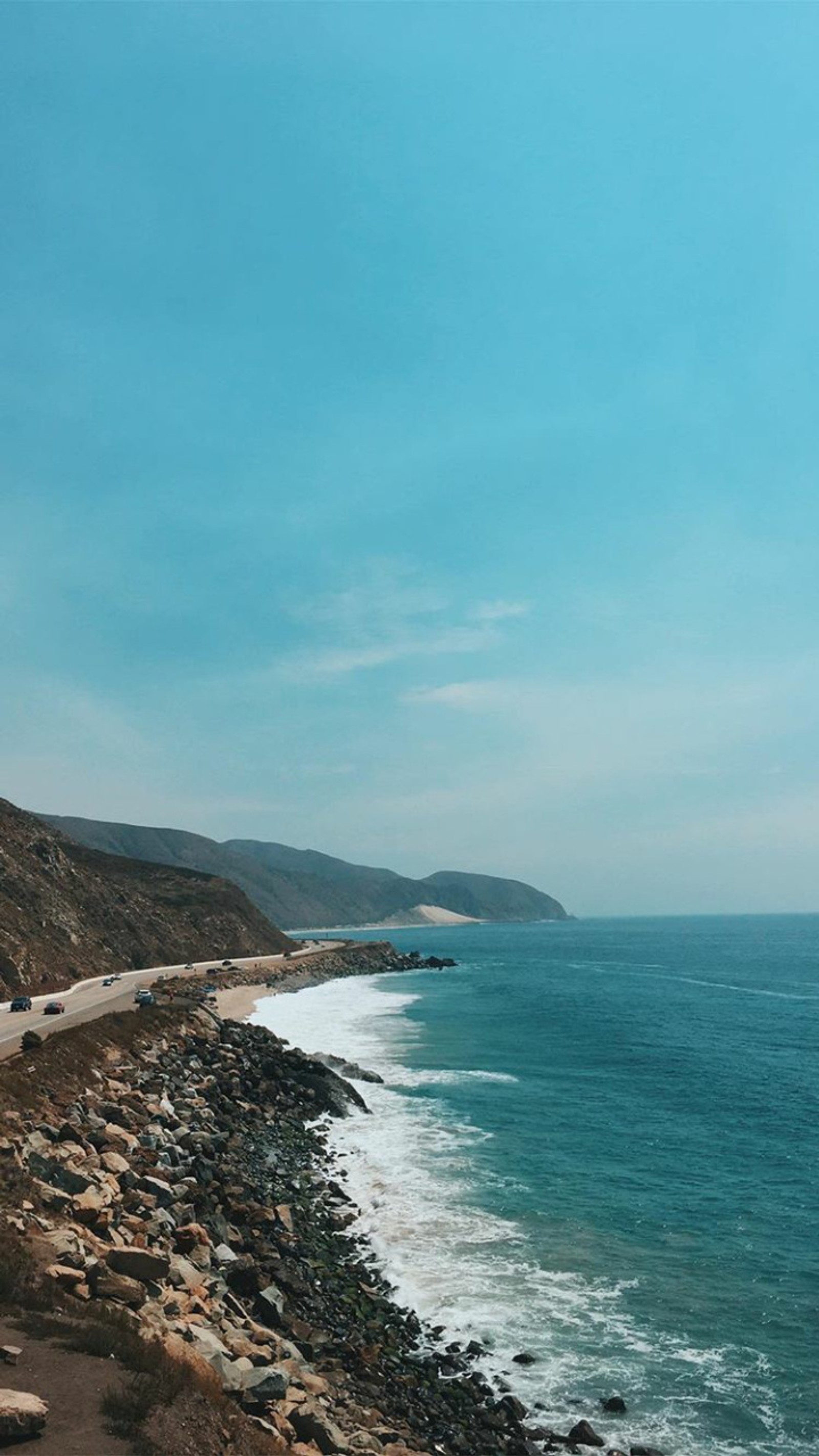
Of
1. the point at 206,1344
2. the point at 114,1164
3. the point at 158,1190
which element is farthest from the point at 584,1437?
the point at 114,1164

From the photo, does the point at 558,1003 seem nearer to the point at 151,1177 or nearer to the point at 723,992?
the point at 723,992

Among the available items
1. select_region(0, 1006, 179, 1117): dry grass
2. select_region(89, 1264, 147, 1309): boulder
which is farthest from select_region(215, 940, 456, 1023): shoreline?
select_region(89, 1264, 147, 1309): boulder

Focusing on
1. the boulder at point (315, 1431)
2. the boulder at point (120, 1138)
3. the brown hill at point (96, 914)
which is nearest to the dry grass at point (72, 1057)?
the boulder at point (120, 1138)

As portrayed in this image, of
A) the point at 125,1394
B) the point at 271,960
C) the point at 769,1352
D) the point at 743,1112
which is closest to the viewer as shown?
the point at 125,1394

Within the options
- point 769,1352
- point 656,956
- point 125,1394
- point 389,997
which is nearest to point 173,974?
point 389,997

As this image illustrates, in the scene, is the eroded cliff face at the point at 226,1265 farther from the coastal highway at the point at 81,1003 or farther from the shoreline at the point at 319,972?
the shoreline at the point at 319,972

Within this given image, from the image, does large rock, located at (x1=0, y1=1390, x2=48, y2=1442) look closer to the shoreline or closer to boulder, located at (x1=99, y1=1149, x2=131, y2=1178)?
boulder, located at (x1=99, y1=1149, x2=131, y2=1178)

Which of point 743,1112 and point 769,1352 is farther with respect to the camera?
point 743,1112
